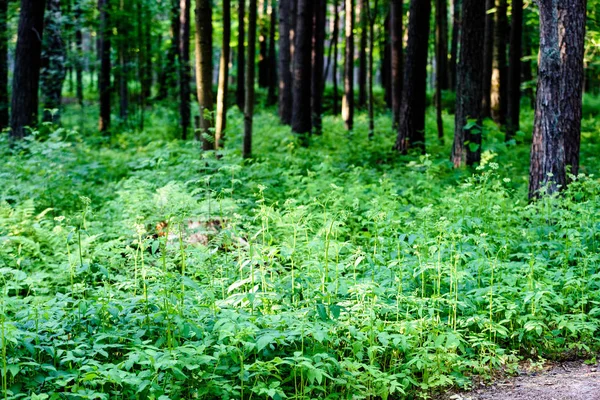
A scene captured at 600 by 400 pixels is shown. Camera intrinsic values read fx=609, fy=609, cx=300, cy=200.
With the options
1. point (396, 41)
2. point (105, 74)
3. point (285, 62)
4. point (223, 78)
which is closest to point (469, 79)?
point (223, 78)

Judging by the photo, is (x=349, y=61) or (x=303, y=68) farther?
(x=349, y=61)

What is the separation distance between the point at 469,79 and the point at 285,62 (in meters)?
10.8

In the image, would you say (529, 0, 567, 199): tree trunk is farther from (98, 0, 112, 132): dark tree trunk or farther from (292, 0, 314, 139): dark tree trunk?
(98, 0, 112, 132): dark tree trunk

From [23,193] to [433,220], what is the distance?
6.28 m

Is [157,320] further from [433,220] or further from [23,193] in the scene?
[23,193]

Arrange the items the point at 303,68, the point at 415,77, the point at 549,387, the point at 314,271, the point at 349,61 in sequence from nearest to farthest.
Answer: the point at 549,387, the point at 314,271, the point at 415,77, the point at 303,68, the point at 349,61

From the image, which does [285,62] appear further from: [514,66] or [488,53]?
[514,66]

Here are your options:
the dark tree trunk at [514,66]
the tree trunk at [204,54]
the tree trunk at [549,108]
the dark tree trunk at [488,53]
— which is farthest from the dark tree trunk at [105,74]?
the tree trunk at [549,108]

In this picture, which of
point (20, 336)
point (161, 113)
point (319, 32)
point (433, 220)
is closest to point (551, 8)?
point (433, 220)

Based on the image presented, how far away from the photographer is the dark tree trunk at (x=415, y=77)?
561 inches

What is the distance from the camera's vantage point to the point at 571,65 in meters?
8.26

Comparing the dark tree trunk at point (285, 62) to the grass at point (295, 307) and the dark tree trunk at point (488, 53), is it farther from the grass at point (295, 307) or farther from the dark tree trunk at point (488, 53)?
the grass at point (295, 307)

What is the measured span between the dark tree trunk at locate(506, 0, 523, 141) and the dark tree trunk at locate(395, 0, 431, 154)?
3.57 meters

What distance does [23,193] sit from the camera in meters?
9.45
